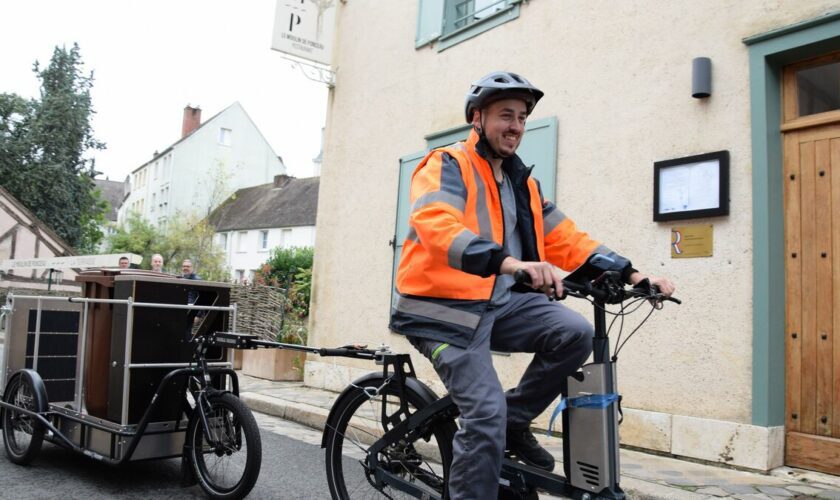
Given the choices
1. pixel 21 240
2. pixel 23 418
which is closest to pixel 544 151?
pixel 23 418

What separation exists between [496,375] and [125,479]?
9.15ft

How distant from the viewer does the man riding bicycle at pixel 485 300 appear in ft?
8.96

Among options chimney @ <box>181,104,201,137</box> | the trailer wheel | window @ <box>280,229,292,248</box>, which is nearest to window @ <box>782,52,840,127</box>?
the trailer wheel

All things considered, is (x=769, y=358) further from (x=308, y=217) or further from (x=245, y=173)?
(x=245, y=173)

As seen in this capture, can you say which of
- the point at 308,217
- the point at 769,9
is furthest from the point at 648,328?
the point at 308,217

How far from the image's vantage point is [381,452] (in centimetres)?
328

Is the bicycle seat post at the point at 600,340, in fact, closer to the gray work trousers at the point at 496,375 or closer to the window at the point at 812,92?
the gray work trousers at the point at 496,375

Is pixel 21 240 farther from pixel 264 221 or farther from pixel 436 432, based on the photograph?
pixel 264 221

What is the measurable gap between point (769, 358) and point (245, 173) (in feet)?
172

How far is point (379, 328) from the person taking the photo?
8695mm

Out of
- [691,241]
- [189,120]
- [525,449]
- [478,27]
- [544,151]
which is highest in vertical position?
[189,120]

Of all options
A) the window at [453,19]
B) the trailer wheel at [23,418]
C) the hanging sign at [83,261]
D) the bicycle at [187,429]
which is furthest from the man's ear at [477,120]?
the window at [453,19]

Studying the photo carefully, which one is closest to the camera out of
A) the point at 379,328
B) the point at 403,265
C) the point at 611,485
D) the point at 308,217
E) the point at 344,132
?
the point at 611,485

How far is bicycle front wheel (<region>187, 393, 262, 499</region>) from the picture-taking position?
371 centimetres
